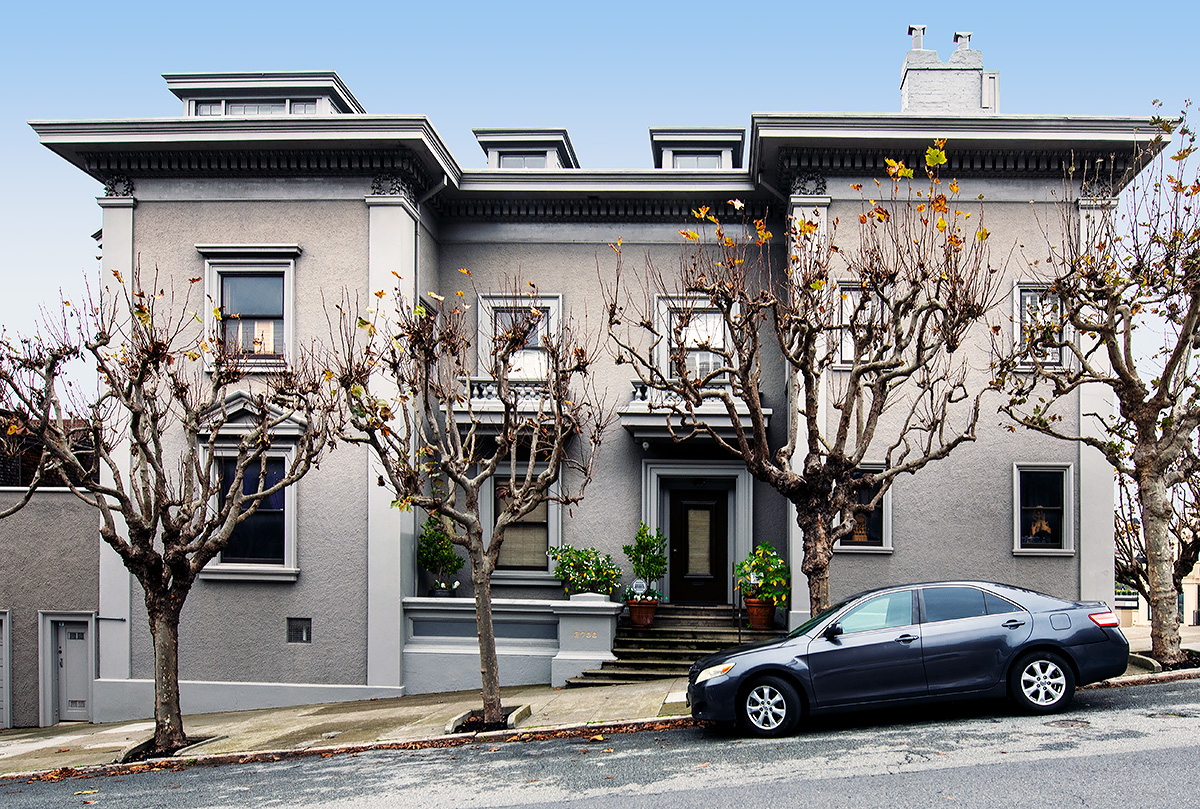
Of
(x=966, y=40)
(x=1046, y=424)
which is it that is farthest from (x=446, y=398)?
(x=966, y=40)

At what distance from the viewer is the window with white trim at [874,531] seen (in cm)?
1579

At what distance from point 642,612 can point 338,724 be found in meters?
5.44

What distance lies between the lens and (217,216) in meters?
16.6

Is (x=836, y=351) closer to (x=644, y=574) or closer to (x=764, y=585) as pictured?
(x=764, y=585)

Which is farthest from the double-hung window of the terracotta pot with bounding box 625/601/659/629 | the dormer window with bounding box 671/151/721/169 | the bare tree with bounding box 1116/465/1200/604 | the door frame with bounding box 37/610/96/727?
the bare tree with bounding box 1116/465/1200/604

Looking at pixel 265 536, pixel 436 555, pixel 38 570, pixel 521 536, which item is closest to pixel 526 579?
pixel 521 536

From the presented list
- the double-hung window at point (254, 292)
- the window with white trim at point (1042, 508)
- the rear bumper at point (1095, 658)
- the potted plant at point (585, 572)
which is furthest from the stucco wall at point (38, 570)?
the window with white trim at point (1042, 508)

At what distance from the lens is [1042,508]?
15828mm

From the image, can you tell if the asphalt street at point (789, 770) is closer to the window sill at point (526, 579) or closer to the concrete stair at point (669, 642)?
the concrete stair at point (669, 642)

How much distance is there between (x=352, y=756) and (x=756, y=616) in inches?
288

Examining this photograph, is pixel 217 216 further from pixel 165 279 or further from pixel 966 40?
pixel 966 40

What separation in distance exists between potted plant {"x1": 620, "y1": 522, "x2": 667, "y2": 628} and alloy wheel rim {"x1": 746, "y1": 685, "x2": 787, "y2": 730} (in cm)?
641

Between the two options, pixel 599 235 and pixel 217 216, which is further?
pixel 599 235

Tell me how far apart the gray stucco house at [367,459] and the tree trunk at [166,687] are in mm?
3650
